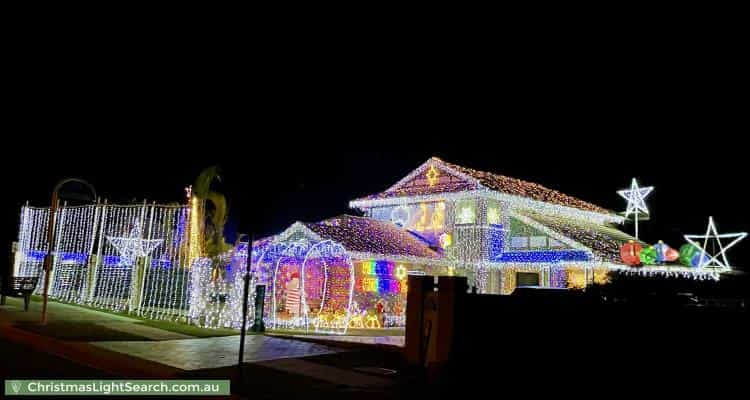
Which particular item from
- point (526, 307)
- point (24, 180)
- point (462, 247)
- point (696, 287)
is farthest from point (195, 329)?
point (24, 180)

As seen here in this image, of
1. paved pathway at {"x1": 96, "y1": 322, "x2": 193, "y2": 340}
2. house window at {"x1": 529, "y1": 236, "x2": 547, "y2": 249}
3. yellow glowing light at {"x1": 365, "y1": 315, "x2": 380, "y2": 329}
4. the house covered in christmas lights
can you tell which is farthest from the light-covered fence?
house window at {"x1": 529, "y1": 236, "x2": 547, "y2": 249}

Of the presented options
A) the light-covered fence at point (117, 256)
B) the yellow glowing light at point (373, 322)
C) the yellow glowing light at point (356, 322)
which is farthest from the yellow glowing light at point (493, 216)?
the light-covered fence at point (117, 256)

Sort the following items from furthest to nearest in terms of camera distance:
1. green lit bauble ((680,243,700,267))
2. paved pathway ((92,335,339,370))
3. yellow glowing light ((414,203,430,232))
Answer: yellow glowing light ((414,203,430,232)) → green lit bauble ((680,243,700,267)) → paved pathway ((92,335,339,370))

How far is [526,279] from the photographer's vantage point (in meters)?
27.7

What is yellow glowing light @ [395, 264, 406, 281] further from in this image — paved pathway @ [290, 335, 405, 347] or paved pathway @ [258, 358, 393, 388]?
paved pathway @ [258, 358, 393, 388]

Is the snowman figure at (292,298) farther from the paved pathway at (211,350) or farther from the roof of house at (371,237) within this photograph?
the paved pathway at (211,350)

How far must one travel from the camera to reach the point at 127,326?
51.9ft

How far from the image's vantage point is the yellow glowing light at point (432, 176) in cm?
2777

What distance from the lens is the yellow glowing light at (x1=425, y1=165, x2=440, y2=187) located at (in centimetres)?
2777

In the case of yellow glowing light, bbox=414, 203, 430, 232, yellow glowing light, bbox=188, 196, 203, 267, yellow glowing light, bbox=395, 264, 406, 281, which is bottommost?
yellow glowing light, bbox=395, 264, 406, 281

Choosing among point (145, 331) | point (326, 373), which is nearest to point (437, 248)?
point (145, 331)

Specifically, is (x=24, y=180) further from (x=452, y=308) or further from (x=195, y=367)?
(x=452, y=308)

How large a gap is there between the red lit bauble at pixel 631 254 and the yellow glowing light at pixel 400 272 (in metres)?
8.66

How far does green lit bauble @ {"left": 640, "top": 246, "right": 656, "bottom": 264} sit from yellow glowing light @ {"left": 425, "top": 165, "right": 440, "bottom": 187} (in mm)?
9043
